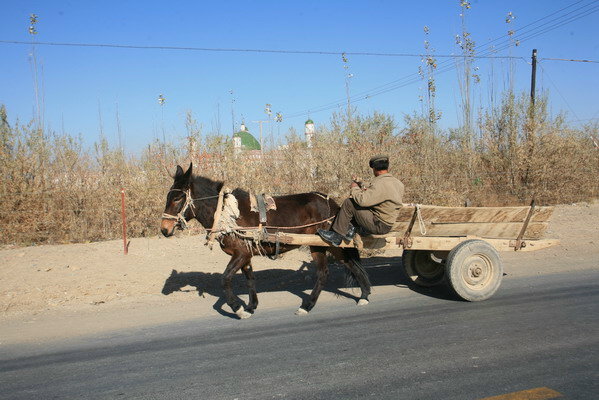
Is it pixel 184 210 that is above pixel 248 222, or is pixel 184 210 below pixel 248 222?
above

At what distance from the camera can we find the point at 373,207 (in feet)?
22.5

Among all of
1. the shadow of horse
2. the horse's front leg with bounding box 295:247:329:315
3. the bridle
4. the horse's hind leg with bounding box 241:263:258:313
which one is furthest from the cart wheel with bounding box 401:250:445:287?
the bridle

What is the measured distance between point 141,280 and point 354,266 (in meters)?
4.31

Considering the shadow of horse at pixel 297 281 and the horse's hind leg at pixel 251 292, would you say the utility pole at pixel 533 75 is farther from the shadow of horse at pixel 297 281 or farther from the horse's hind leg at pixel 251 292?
the horse's hind leg at pixel 251 292

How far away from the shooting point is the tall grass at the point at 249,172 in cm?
1270

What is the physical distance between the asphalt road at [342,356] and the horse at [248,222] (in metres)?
0.46

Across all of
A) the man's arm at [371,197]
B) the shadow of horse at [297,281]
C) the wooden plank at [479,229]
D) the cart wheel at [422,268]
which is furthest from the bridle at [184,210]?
the cart wheel at [422,268]

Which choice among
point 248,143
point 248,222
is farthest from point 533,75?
point 248,222

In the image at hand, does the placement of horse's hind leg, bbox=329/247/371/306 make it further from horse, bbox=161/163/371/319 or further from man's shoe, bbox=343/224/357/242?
man's shoe, bbox=343/224/357/242

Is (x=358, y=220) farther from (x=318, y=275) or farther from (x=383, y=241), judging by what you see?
(x=318, y=275)

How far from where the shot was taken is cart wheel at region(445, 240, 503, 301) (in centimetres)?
676

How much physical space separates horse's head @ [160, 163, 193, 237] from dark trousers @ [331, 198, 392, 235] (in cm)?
222

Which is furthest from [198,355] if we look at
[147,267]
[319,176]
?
[319,176]

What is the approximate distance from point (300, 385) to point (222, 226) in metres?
3.06
